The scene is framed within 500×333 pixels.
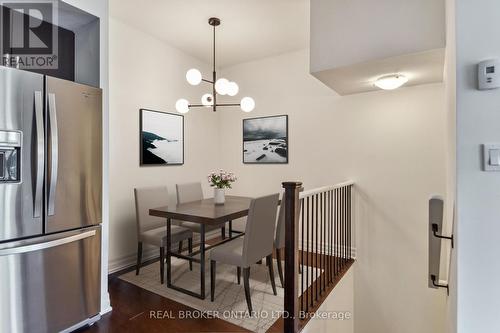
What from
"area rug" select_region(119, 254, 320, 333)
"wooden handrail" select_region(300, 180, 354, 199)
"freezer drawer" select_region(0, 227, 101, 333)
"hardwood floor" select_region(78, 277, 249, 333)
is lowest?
"hardwood floor" select_region(78, 277, 249, 333)

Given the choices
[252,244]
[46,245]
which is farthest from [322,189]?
[46,245]

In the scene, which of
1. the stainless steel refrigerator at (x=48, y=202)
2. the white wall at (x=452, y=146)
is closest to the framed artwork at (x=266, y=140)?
the white wall at (x=452, y=146)

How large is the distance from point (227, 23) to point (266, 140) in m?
1.75

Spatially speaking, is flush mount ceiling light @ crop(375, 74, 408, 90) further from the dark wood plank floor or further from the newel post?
the dark wood plank floor

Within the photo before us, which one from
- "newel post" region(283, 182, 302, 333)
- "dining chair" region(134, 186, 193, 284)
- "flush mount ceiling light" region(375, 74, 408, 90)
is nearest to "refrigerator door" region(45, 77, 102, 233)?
→ "dining chair" region(134, 186, 193, 284)

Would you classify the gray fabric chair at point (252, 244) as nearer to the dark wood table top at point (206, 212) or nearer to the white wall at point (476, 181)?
the dark wood table top at point (206, 212)

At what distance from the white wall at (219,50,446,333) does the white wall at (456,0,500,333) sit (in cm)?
203

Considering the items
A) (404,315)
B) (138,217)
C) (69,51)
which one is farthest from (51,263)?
(404,315)

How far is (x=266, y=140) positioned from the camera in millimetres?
4293

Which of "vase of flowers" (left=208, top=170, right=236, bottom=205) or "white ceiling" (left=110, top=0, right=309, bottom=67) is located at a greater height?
"white ceiling" (left=110, top=0, right=309, bottom=67)

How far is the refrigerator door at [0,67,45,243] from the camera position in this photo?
1.72 metres

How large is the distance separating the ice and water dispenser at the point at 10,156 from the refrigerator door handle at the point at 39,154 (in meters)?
0.10

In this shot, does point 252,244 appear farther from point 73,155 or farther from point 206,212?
point 73,155

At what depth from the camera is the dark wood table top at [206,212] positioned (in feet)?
8.11
